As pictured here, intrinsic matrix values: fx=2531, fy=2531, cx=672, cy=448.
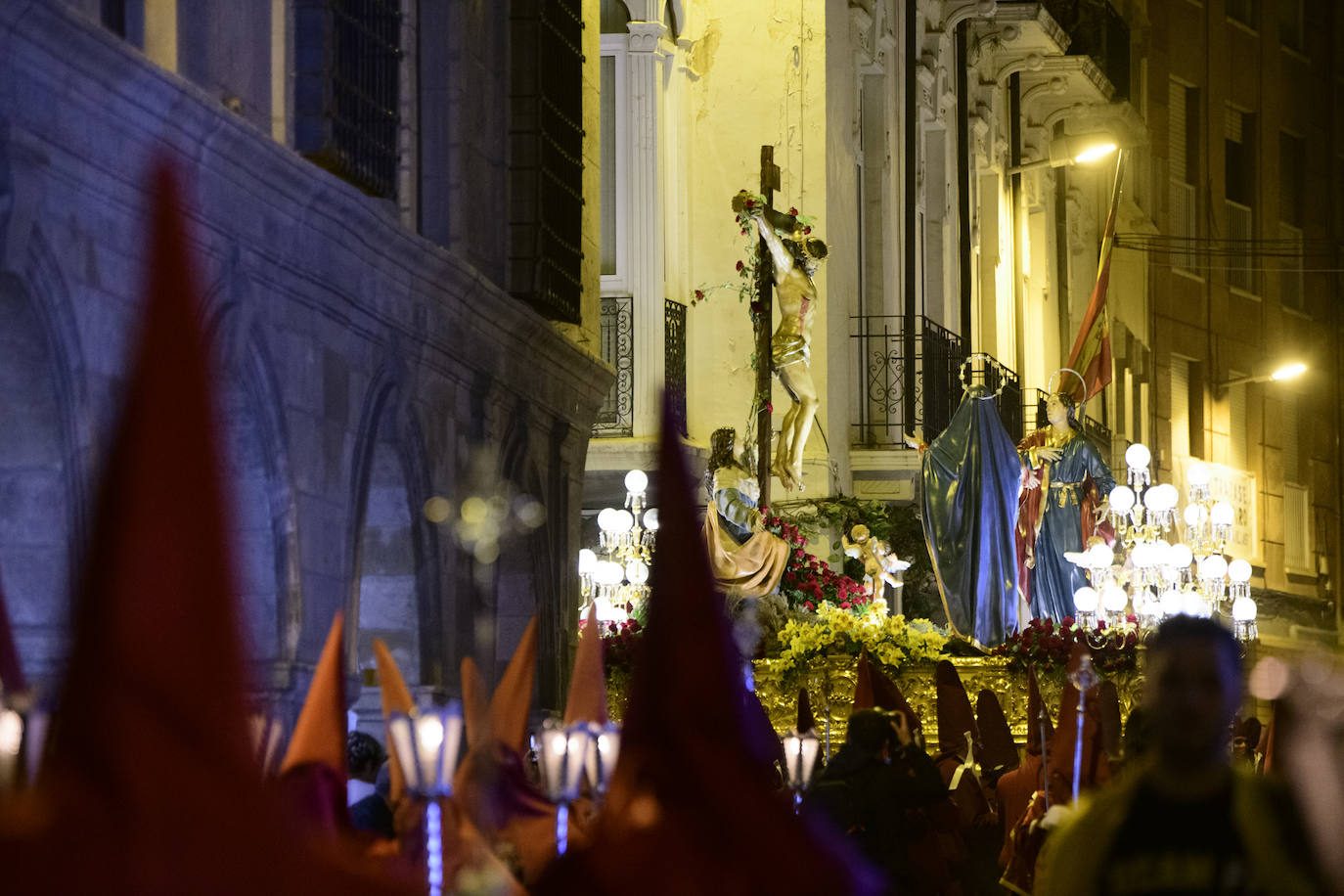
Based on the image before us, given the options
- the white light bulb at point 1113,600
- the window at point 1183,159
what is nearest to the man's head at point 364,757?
the white light bulb at point 1113,600

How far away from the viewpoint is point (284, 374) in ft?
38.7

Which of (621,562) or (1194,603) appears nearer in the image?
(621,562)

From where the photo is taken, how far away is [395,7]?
46.2ft

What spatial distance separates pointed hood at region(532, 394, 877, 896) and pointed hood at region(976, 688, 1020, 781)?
10616mm

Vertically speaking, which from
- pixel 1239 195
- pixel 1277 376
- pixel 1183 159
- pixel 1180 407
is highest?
pixel 1183 159

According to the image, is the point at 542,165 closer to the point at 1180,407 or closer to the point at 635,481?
the point at 635,481

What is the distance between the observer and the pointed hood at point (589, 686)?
873cm

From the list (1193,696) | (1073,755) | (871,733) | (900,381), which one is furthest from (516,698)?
(900,381)

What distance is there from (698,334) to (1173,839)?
66.1 ft

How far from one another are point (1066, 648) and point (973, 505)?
329cm

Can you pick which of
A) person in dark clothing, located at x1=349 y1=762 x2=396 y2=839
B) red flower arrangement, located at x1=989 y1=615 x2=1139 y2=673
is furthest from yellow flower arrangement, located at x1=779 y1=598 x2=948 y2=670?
person in dark clothing, located at x1=349 y1=762 x2=396 y2=839

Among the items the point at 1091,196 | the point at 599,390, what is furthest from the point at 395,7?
the point at 1091,196

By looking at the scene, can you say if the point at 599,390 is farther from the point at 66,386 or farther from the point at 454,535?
the point at 66,386

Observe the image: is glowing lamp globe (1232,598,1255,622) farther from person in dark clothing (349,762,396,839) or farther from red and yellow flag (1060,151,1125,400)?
person in dark clothing (349,762,396,839)
